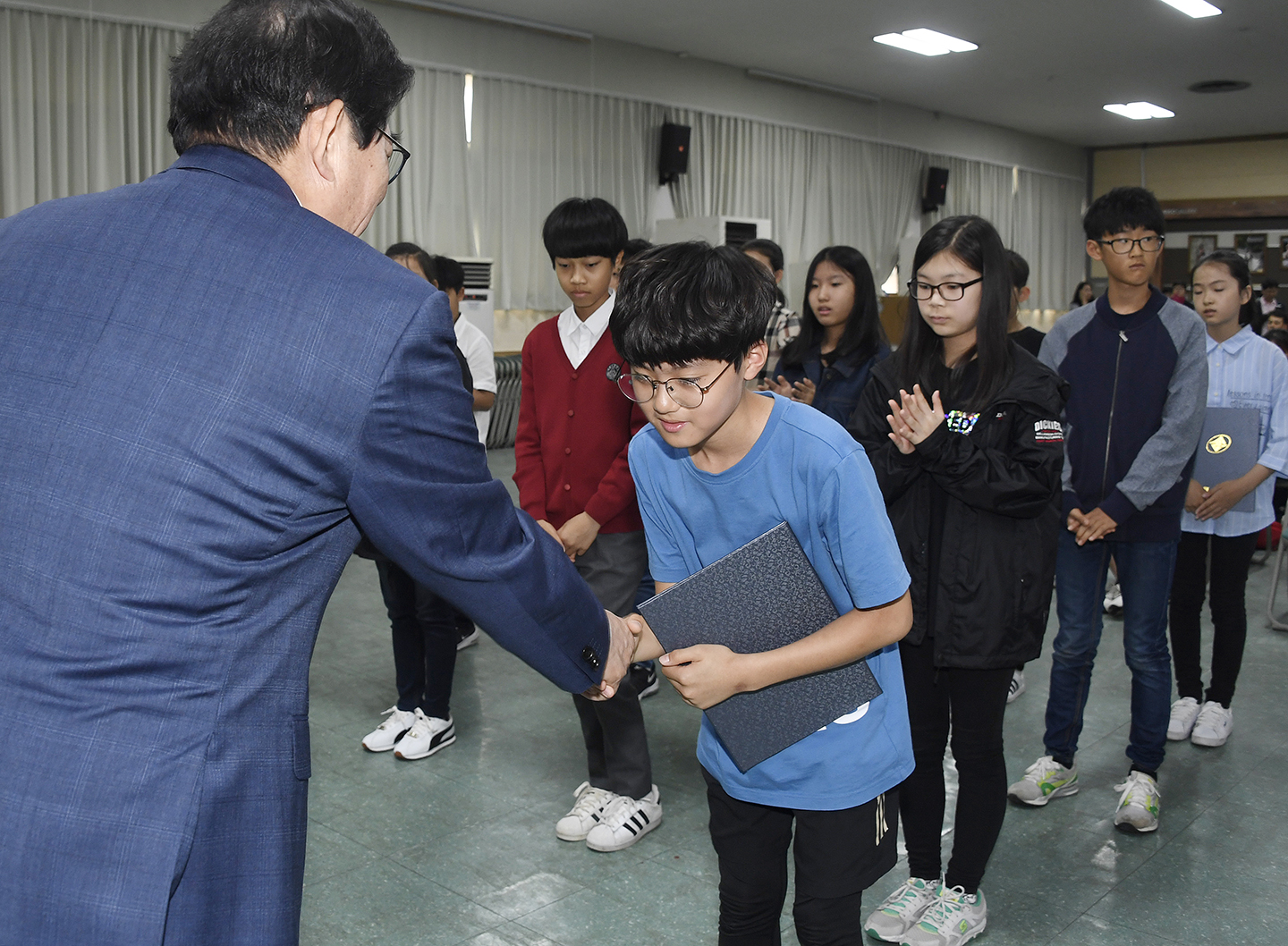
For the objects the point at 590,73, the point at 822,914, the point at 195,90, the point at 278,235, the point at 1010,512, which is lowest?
the point at 822,914

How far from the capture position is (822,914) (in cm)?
155

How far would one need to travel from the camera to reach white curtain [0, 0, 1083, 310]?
23.0ft

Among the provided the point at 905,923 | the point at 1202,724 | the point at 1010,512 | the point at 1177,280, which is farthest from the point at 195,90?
the point at 1177,280

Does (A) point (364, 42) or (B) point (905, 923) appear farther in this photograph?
(B) point (905, 923)

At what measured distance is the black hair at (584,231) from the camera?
2.79 m

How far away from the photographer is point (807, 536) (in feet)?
4.83

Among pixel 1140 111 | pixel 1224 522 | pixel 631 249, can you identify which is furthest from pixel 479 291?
pixel 1140 111

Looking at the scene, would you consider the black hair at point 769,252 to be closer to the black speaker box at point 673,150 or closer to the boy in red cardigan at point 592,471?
the boy in red cardigan at point 592,471

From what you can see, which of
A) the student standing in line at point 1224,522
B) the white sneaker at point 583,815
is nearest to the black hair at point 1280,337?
the student standing in line at point 1224,522

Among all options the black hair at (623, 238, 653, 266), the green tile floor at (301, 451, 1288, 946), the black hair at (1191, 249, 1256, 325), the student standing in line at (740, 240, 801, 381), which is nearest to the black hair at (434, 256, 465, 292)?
the black hair at (623, 238, 653, 266)

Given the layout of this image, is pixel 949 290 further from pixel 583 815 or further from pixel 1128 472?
pixel 583 815

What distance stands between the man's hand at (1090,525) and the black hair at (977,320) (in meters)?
0.69

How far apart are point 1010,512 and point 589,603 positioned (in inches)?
39.6

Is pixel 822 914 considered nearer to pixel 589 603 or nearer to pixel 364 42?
pixel 589 603
